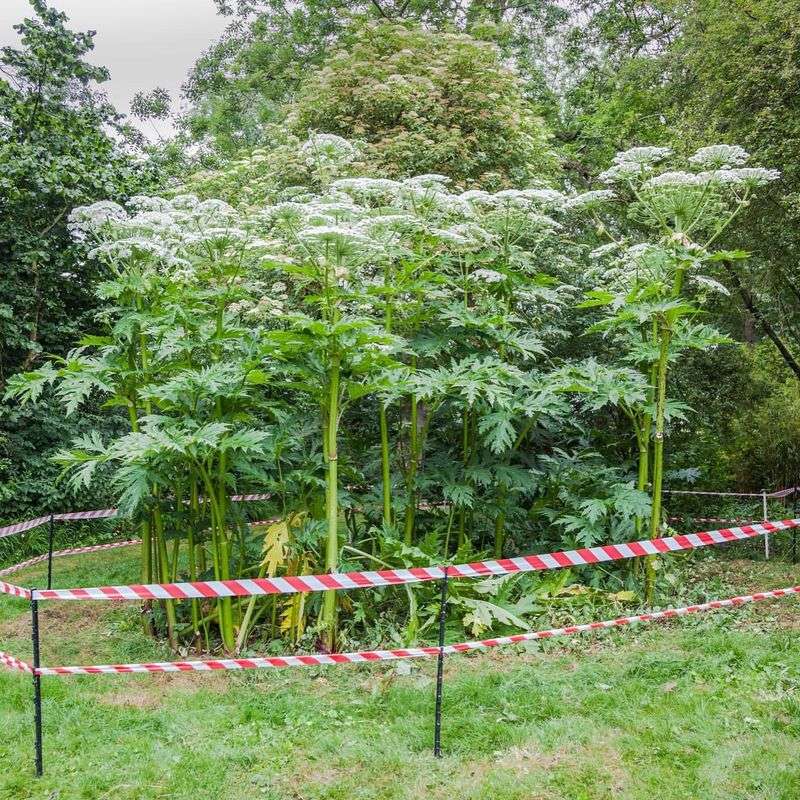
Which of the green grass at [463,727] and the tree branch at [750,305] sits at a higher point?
the tree branch at [750,305]

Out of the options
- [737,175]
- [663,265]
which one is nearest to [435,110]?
[663,265]

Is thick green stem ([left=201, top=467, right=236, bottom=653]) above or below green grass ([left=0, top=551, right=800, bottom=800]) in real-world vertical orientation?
above

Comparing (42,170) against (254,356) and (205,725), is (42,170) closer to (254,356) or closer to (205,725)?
(254,356)

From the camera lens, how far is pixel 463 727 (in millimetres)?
4238

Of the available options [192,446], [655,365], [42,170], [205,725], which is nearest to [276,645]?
[205,725]

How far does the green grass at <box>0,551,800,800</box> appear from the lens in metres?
3.66

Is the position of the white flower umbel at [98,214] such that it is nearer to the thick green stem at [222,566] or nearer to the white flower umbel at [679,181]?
the thick green stem at [222,566]

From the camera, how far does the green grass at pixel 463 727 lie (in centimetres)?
366

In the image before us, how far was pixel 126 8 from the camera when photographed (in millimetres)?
11906

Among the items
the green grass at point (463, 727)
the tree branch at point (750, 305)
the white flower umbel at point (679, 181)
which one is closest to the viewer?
the green grass at point (463, 727)

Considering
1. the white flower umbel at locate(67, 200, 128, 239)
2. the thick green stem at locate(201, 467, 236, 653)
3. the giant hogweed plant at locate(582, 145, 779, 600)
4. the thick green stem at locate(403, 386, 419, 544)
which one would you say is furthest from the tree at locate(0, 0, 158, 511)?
the giant hogweed plant at locate(582, 145, 779, 600)

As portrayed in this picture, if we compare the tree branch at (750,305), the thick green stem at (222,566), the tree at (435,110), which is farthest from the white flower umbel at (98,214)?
the tree branch at (750,305)

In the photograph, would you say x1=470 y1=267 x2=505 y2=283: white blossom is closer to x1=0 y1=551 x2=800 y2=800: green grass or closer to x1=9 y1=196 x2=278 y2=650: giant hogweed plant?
x1=9 y1=196 x2=278 y2=650: giant hogweed plant

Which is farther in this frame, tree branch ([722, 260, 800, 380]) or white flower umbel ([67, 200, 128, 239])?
tree branch ([722, 260, 800, 380])
